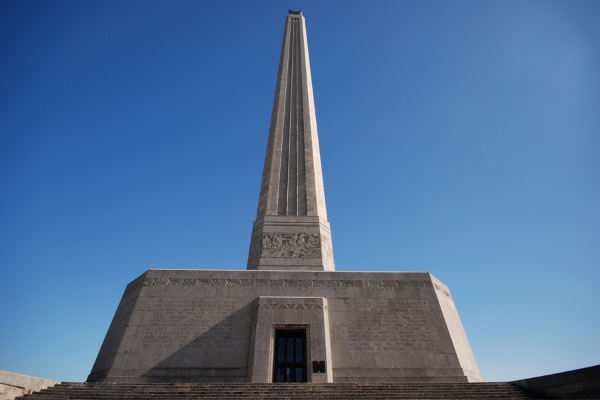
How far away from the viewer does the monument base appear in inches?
442

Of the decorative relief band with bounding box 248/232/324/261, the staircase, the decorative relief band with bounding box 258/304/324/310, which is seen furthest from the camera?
the decorative relief band with bounding box 248/232/324/261

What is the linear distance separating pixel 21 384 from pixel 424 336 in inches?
448

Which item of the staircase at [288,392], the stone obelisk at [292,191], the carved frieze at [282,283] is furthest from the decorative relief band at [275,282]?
the staircase at [288,392]

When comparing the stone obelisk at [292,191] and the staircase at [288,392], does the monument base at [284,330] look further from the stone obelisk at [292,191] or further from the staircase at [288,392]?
the stone obelisk at [292,191]

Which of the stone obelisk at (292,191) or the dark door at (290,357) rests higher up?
the stone obelisk at (292,191)

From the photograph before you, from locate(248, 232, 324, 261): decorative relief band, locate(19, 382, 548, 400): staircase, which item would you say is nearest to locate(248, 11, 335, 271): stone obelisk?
locate(248, 232, 324, 261): decorative relief band

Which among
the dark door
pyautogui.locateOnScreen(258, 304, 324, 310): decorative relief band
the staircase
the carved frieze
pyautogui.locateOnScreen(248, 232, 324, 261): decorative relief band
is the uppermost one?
pyautogui.locateOnScreen(248, 232, 324, 261): decorative relief band

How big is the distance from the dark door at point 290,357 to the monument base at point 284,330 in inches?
1.2

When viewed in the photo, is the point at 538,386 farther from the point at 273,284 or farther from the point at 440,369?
the point at 273,284

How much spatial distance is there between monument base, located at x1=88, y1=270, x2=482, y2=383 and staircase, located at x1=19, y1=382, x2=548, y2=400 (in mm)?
1508

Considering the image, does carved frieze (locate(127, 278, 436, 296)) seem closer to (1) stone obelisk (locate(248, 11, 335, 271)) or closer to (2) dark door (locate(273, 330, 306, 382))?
(1) stone obelisk (locate(248, 11, 335, 271))

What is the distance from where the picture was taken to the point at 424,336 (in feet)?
39.6

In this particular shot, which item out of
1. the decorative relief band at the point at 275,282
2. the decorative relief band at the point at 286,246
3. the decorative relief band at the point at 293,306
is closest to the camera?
the decorative relief band at the point at 293,306

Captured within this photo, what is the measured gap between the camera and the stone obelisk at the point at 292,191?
15164 millimetres
